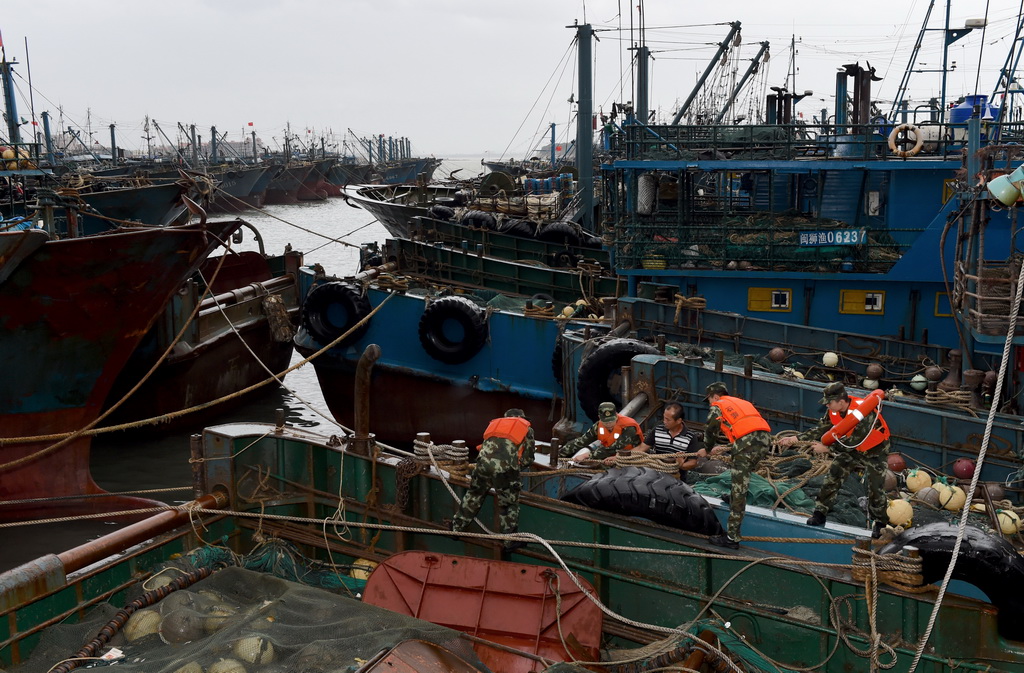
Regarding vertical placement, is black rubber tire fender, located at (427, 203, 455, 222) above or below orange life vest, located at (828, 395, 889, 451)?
above

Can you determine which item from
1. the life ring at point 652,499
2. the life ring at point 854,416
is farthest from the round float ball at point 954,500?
the life ring at point 652,499

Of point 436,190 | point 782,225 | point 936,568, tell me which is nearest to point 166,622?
point 936,568

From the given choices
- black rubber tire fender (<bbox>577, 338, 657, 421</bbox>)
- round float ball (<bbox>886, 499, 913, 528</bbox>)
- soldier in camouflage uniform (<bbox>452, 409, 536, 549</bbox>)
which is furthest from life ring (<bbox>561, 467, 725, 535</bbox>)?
black rubber tire fender (<bbox>577, 338, 657, 421</bbox>)

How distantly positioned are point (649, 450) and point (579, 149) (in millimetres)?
14809

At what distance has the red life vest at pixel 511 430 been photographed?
771 centimetres

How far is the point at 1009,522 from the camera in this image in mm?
7480

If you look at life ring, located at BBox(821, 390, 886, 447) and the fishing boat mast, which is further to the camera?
the fishing boat mast

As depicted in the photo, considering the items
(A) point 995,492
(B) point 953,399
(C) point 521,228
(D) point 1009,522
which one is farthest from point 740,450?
(C) point 521,228

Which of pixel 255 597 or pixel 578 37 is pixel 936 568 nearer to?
pixel 255 597

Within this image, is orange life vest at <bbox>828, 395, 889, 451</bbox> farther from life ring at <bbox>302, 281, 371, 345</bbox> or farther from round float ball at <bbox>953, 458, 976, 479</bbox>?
life ring at <bbox>302, 281, 371, 345</bbox>

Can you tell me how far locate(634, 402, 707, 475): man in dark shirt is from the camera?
816 centimetres

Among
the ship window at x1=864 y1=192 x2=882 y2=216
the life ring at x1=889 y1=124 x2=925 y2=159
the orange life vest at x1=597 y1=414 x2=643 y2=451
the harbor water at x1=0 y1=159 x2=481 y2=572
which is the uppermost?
the life ring at x1=889 y1=124 x2=925 y2=159

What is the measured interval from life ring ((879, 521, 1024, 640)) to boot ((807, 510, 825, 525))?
1129 mm

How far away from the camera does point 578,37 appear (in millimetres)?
21422
